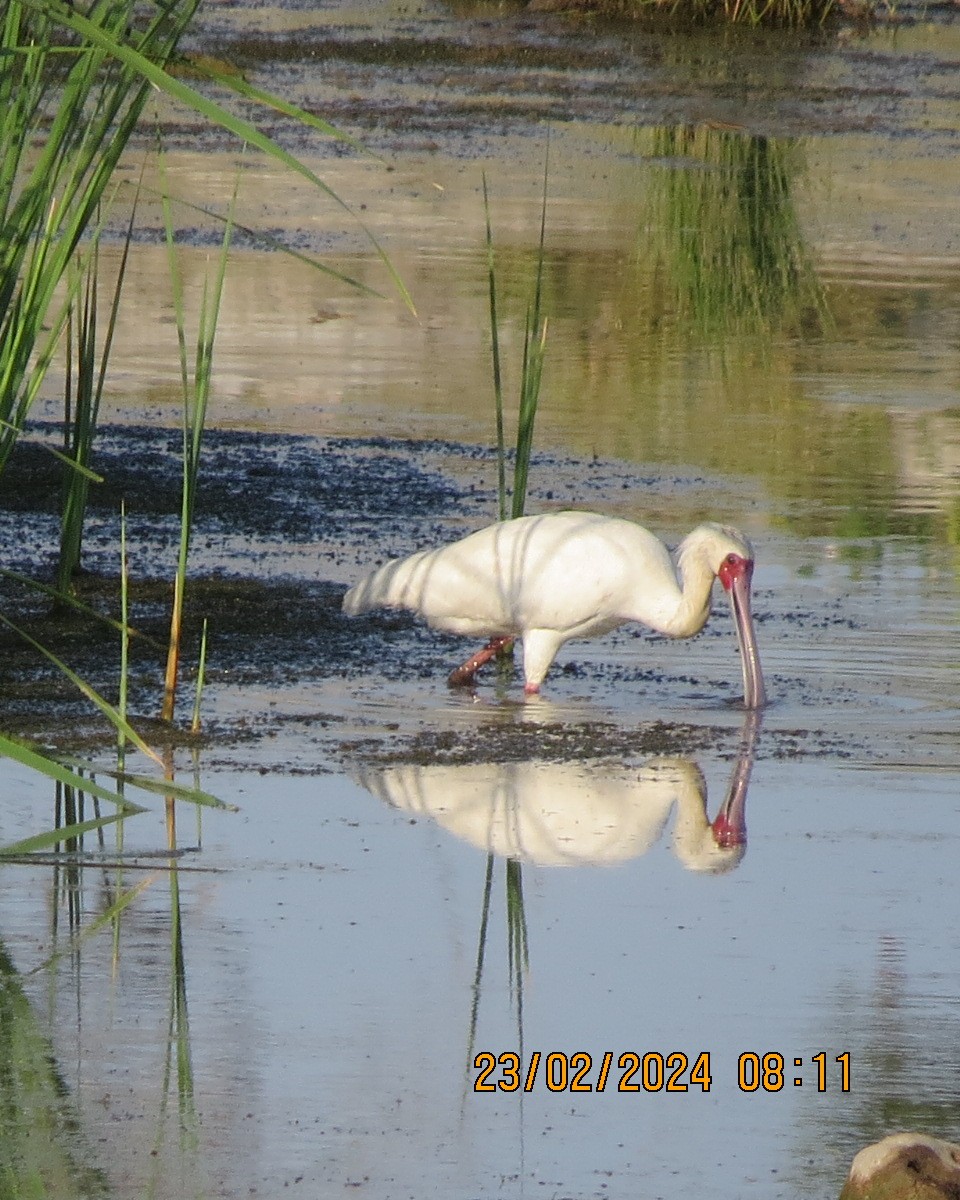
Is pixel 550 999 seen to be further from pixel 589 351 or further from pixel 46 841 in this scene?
pixel 589 351

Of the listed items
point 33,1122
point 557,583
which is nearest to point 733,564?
point 557,583

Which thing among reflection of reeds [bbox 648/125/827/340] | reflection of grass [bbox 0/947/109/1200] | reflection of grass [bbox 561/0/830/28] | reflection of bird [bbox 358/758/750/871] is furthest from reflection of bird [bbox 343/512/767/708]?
reflection of grass [bbox 561/0/830/28]

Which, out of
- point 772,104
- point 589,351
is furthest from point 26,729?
point 772,104

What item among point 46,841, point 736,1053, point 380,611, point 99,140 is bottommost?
point 736,1053

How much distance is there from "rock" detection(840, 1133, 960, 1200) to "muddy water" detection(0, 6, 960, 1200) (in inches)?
7.8

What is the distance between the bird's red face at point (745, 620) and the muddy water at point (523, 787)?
11 cm

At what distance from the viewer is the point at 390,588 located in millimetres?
8477

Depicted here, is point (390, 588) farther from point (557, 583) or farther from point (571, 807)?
point (571, 807)

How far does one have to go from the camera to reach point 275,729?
7.25 meters

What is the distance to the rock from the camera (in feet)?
12.9

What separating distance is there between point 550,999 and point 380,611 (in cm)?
406

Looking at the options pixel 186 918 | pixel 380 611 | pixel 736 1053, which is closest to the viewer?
pixel 736 1053

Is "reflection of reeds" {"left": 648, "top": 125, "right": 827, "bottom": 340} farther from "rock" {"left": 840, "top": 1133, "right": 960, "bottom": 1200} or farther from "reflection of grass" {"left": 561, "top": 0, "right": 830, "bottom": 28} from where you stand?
"rock" {"left": 840, "top": 1133, "right": 960, "bottom": 1200}

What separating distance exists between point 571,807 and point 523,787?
227mm
